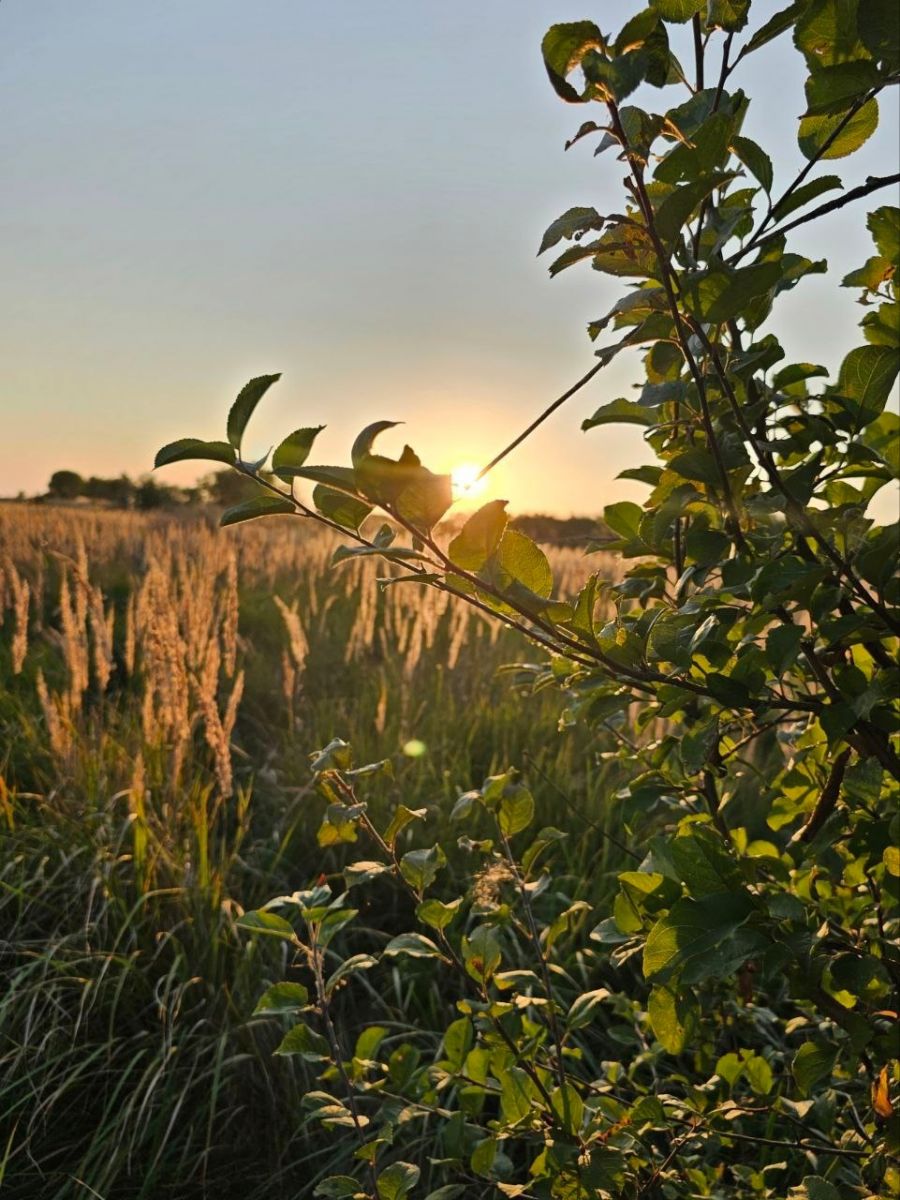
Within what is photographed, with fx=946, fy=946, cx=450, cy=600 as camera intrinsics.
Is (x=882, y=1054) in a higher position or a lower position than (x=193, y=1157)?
higher

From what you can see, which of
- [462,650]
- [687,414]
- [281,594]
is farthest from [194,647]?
[281,594]

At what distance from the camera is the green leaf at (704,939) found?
0.73m

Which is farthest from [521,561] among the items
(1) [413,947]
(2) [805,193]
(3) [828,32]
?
(1) [413,947]

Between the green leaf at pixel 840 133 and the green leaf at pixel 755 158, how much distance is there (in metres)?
0.06

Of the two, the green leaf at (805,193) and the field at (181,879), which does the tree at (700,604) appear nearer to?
the green leaf at (805,193)

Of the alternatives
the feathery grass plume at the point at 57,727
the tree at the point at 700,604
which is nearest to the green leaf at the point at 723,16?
the tree at the point at 700,604

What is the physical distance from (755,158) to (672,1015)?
0.78 m

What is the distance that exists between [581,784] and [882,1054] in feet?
8.42

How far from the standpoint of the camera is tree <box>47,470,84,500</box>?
156 feet

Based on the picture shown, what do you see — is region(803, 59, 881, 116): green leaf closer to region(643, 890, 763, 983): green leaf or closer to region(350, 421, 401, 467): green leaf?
region(350, 421, 401, 467): green leaf

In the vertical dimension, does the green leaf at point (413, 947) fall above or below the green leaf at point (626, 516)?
below

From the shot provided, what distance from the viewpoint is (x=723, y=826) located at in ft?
3.80

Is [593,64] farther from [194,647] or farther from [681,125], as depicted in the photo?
[194,647]

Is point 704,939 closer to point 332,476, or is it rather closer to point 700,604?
point 700,604
